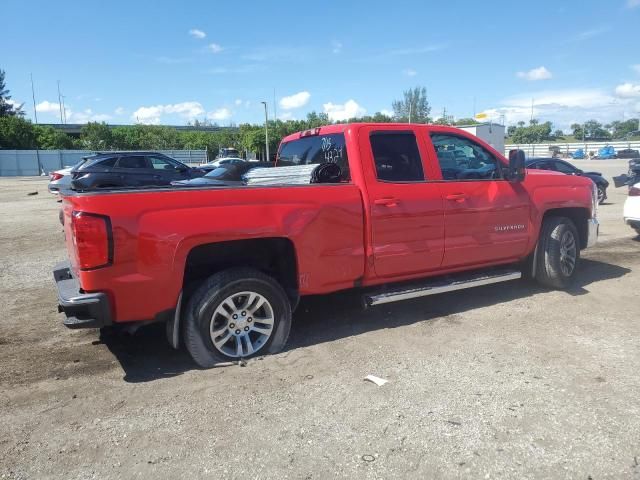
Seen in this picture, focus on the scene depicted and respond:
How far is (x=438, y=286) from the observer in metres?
4.94

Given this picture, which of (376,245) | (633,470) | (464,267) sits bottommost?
(633,470)

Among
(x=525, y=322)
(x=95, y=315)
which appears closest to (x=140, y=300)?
(x=95, y=315)

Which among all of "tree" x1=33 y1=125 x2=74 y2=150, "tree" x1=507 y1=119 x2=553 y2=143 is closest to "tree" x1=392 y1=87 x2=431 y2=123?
"tree" x1=507 y1=119 x2=553 y2=143

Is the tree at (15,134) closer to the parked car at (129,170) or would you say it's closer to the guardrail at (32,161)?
the guardrail at (32,161)

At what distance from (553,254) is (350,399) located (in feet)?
11.7

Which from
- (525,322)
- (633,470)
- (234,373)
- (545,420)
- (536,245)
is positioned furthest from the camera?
(536,245)

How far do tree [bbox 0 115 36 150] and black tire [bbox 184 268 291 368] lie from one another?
60.6m

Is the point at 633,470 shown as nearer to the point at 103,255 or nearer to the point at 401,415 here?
the point at 401,415

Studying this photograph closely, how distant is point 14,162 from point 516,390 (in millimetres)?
52532

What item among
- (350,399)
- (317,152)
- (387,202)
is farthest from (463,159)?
(350,399)

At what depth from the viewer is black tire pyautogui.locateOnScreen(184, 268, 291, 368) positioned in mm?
3832

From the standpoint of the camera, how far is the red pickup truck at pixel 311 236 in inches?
139

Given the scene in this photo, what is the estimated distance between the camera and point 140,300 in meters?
3.62

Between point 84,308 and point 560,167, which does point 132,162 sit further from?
point 84,308
